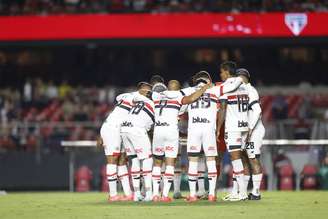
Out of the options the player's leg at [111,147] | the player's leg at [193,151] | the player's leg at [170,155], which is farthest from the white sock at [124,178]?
the player's leg at [193,151]

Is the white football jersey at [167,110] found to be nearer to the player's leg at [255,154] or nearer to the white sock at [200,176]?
the player's leg at [255,154]

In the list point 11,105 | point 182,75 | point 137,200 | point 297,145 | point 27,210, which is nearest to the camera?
point 27,210

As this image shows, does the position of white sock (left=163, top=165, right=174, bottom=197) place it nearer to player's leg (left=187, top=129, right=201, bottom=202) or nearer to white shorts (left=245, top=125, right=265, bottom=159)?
player's leg (left=187, top=129, right=201, bottom=202)

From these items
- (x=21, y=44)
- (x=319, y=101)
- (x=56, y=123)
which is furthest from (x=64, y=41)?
(x=319, y=101)

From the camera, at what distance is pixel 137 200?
1703cm

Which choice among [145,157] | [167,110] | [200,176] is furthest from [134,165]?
[200,176]

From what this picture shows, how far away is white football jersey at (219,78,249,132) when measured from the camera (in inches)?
643

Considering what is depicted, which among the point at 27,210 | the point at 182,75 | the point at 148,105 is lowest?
the point at 27,210

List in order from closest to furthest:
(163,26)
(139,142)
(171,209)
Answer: (171,209) → (139,142) → (163,26)

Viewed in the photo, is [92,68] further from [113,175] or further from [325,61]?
[113,175]

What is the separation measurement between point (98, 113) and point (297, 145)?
6.47 meters

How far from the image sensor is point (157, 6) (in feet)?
94.9

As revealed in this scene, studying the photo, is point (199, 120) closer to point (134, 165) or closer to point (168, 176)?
point (168, 176)

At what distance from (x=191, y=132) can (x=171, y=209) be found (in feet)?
6.08
